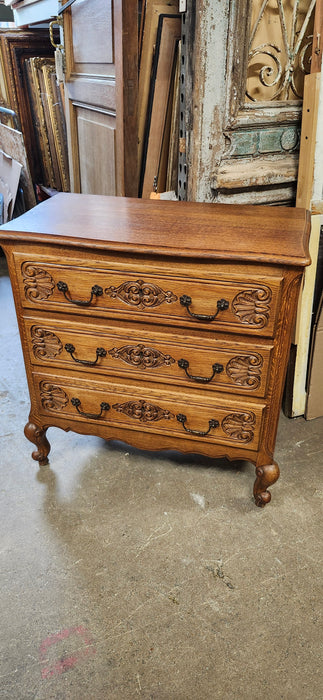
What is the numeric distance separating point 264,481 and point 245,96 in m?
1.36

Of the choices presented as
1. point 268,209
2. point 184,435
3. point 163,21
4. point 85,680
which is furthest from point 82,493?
point 163,21

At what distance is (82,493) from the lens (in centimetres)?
181

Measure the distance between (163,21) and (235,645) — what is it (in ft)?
7.12

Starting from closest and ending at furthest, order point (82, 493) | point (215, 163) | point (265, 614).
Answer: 1. point (265, 614)
2. point (82, 493)
3. point (215, 163)

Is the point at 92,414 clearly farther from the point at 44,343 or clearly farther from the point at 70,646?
the point at 70,646

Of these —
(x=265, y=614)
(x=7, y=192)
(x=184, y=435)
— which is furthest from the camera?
(x=7, y=192)

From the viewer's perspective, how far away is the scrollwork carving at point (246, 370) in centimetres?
147

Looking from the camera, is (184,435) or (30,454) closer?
(184,435)

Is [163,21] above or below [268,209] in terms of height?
above

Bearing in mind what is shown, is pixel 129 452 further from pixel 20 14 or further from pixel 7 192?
pixel 20 14

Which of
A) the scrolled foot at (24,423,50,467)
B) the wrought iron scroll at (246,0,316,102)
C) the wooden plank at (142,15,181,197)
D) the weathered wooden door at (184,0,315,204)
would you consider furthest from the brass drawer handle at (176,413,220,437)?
the wrought iron scroll at (246,0,316,102)

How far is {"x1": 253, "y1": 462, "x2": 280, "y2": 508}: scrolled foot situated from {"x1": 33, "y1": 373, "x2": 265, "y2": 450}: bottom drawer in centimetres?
9

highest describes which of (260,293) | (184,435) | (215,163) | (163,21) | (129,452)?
(163,21)

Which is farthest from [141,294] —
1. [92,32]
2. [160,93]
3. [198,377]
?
[92,32]
